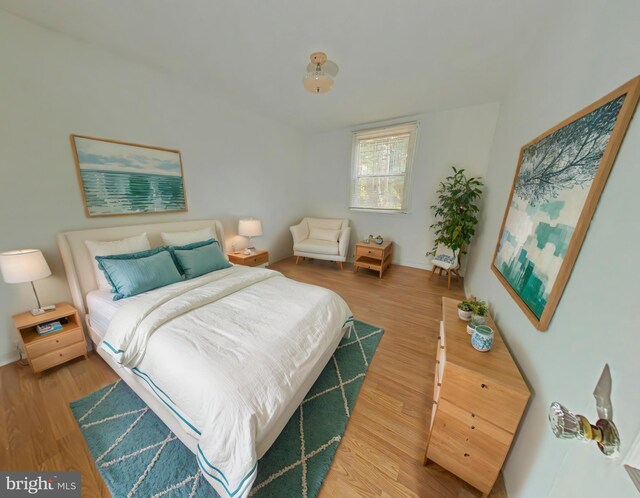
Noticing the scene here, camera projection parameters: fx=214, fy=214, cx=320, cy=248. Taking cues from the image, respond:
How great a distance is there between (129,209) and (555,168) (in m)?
3.37

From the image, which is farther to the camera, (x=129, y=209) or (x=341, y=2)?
(x=129, y=209)

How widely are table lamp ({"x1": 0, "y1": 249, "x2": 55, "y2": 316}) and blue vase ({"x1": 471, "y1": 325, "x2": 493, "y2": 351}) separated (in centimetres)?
294

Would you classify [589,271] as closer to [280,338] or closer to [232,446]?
[280,338]

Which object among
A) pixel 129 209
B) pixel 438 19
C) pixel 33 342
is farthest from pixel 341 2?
pixel 33 342

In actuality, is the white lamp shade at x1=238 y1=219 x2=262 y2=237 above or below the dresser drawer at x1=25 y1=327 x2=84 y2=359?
above

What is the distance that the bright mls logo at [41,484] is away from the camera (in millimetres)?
990

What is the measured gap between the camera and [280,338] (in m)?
1.31

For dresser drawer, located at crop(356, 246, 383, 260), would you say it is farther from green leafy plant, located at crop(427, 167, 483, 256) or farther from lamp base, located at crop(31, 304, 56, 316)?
lamp base, located at crop(31, 304, 56, 316)

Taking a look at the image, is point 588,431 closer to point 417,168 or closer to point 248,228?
point 248,228

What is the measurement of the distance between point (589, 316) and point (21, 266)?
3125 mm

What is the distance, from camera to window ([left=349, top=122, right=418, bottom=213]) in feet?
12.2

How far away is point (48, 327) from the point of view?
170cm

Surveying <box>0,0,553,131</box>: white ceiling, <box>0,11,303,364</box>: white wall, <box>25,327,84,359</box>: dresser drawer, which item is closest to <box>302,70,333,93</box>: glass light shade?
<box>0,0,553,131</box>: white ceiling

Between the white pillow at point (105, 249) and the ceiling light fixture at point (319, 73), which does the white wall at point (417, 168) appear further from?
the white pillow at point (105, 249)
